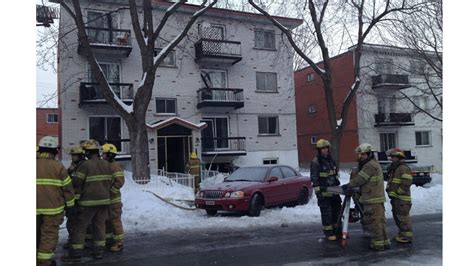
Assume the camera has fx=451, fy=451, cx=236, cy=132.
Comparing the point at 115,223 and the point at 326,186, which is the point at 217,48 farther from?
the point at 115,223

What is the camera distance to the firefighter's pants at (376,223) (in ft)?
25.6

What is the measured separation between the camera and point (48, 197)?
614 centimetres

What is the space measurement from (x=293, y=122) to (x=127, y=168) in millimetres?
10936

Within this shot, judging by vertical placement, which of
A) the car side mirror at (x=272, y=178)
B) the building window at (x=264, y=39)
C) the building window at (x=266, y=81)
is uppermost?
the building window at (x=264, y=39)

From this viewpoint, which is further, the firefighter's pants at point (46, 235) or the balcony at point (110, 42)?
the balcony at point (110, 42)

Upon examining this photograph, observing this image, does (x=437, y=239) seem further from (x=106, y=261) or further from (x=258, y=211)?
(x=106, y=261)

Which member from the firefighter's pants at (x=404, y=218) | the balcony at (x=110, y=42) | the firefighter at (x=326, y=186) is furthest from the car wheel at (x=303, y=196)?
the balcony at (x=110, y=42)

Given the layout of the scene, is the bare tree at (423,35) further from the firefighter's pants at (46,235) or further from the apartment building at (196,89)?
the firefighter's pants at (46,235)

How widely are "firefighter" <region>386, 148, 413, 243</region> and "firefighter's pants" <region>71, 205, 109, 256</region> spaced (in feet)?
17.6

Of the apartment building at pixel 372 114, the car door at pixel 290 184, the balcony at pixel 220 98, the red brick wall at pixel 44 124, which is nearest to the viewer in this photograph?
the car door at pixel 290 184

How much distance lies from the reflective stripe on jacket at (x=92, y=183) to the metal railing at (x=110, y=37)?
16.5m

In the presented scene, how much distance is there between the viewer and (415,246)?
27.2ft

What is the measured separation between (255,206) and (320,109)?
2416 cm

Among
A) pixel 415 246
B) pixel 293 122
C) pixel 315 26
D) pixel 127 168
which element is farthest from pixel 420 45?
pixel 127 168
